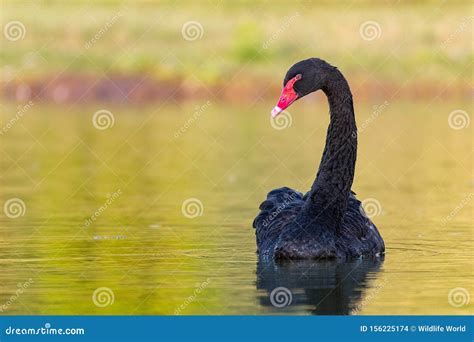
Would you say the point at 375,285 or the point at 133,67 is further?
the point at 133,67

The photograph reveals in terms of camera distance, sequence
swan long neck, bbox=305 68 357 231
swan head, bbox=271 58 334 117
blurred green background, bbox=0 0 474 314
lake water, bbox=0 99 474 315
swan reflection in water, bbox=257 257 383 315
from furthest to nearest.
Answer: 1. swan long neck, bbox=305 68 357 231
2. swan head, bbox=271 58 334 117
3. blurred green background, bbox=0 0 474 314
4. lake water, bbox=0 99 474 315
5. swan reflection in water, bbox=257 257 383 315

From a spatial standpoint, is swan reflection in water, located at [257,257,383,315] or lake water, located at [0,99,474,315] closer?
swan reflection in water, located at [257,257,383,315]

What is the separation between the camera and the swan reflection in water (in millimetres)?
8383

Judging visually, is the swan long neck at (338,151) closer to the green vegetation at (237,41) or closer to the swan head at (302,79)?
the swan head at (302,79)

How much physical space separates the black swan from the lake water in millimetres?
157

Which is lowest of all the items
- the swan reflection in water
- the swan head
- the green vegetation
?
the swan reflection in water

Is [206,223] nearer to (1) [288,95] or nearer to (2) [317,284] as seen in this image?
(1) [288,95]

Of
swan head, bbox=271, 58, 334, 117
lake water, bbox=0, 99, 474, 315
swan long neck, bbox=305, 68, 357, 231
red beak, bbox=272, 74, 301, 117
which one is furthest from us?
swan long neck, bbox=305, 68, 357, 231

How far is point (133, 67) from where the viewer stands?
139 ft

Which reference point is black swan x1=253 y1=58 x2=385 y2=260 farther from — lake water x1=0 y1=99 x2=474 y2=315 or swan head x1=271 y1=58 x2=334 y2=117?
lake water x1=0 y1=99 x2=474 y2=315

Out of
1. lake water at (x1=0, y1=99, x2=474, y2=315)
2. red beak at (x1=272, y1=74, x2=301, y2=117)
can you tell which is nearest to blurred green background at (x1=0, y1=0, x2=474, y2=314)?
lake water at (x1=0, y1=99, x2=474, y2=315)
